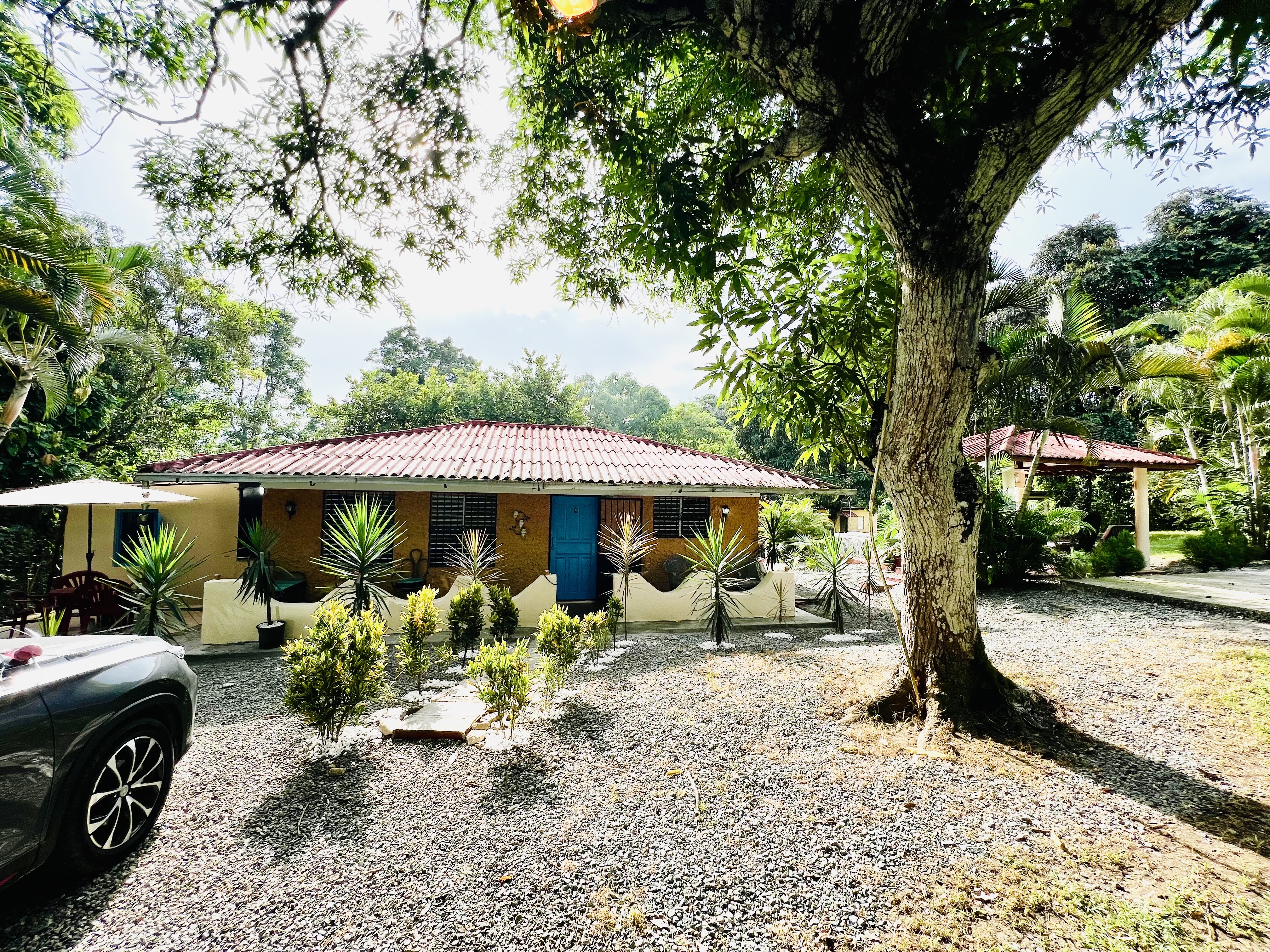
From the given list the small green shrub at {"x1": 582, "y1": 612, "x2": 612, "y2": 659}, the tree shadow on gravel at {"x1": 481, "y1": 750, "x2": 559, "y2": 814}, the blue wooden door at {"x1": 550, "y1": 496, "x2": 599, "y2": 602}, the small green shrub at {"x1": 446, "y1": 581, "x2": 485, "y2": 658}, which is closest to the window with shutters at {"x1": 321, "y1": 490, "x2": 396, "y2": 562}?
the blue wooden door at {"x1": 550, "y1": 496, "x2": 599, "y2": 602}

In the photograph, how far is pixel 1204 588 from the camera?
32.9ft

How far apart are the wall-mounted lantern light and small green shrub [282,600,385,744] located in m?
5.71

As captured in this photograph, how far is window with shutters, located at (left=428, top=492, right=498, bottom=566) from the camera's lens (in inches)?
409

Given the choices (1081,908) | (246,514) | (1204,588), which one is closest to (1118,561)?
(1204,588)

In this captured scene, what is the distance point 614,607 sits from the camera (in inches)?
316

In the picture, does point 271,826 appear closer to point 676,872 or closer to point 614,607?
point 676,872

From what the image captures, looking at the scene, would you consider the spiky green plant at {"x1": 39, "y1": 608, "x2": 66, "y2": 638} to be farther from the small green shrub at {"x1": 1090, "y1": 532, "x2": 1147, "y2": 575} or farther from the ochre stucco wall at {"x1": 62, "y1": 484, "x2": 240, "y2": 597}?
the small green shrub at {"x1": 1090, "y1": 532, "x2": 1147, "y2": 575}

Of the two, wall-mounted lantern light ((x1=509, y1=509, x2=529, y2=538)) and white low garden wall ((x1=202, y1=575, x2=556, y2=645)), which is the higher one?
wall-mounted lantern light ((x1=509, y1=509, x2=529, y2=538))

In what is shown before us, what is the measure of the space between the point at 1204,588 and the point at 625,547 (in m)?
11.7

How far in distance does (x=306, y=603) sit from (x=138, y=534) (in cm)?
539

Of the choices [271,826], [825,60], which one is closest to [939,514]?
[825,60]

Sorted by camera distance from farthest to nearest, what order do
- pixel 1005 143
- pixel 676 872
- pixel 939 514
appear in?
1. pixel 939 514
2. pixel 1005 143
3. pixel 676 872

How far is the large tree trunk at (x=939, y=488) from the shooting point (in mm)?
4258

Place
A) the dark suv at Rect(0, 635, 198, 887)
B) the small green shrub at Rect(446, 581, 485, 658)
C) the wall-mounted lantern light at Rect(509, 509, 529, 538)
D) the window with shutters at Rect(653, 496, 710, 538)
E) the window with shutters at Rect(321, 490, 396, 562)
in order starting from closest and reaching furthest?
the dark suv at Rect(0, 635, 198, 887) → the small green shrub at Rect(446, 581, 485, 658) → the window with shutters at Rect(321, 490, 396, 562) → the wall-mounted lantern light at Rect(509, 509, 529, 538) → the window with shutters at Rect(653, 496, 710, 538)
